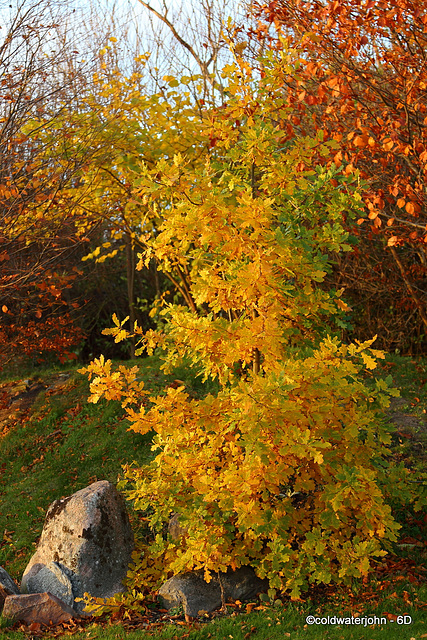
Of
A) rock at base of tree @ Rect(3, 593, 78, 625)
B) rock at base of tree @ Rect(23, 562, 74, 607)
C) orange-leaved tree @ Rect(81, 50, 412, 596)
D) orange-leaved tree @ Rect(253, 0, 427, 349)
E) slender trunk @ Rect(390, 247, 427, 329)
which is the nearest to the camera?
orange-leaved tree @ Rect(81, 50, 412, 596)

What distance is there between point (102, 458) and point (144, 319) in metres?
5.58

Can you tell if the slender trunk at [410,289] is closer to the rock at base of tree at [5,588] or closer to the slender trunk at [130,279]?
the slender trunk at [130,279]

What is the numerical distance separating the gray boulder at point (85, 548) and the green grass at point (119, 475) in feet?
1.72

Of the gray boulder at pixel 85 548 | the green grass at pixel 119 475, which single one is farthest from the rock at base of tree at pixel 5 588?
the green grass at pixel 119 475

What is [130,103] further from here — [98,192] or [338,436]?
[338,436]

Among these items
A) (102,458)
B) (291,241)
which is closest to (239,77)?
(291,241)

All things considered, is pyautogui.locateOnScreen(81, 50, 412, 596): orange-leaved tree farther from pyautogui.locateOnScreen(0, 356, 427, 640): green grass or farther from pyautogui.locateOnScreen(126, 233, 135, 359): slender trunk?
pyautogui.locateOnScreen(126, 233, 135, 359): slender trunk

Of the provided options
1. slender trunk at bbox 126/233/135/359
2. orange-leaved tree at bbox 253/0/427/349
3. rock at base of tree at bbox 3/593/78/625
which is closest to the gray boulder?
rock at base of tree at bbox 3/593/78/625

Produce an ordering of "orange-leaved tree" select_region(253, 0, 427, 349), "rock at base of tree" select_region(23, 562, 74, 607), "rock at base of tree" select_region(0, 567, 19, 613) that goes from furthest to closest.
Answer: "orange-leaved tree" select_region(253, 0, 427, 349) → "rock at base of tree" select_region(23, 562, 74, 607) → "rock at base of tree" select_region(0, 567, 19, 613)

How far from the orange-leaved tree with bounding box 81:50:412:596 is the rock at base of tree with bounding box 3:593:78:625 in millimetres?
773

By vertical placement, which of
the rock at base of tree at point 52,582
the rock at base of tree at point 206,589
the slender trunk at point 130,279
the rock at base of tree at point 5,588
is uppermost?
the slender trunk at point 130,279

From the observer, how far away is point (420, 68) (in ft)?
16.4

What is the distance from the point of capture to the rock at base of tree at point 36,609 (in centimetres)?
416

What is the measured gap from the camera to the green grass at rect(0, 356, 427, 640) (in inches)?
147
